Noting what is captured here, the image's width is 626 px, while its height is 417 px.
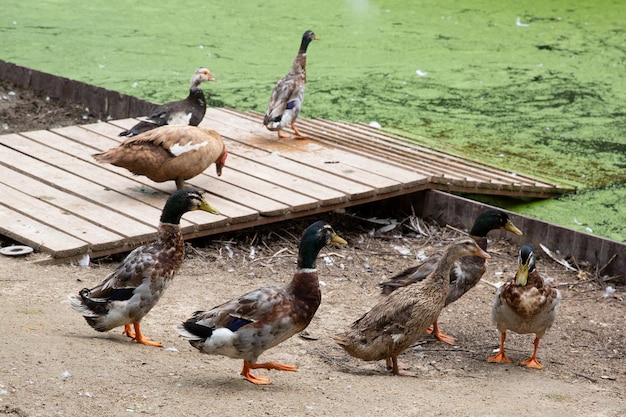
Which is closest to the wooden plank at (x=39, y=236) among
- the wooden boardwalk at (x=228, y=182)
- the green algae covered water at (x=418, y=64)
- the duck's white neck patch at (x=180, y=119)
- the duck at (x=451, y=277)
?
the wooden boardwalk at (x=228, y=182)

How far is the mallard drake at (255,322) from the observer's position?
13.3 feet

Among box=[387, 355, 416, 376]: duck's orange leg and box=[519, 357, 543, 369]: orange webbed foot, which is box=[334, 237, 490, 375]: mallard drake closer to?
box=[387, 355, 416, 376]: duck's orange leg

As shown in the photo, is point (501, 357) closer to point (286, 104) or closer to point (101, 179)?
point (101, 179)

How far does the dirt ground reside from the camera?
370 centimetres

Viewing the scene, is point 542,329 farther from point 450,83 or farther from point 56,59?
point 56,59

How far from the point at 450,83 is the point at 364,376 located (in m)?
5.74

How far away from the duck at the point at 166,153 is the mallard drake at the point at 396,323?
1881mm

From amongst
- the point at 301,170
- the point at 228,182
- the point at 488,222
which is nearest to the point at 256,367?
the point at 488,222

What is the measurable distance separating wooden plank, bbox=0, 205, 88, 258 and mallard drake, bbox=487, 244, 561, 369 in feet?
7.18

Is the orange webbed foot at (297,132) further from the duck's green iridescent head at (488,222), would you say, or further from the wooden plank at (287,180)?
the duck's green iridescent head at (488,222)

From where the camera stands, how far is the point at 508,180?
22.6 feet

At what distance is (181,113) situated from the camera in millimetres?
6824

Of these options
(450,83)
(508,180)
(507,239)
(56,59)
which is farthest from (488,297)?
(56,59)

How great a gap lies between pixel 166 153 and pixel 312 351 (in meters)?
1.74
